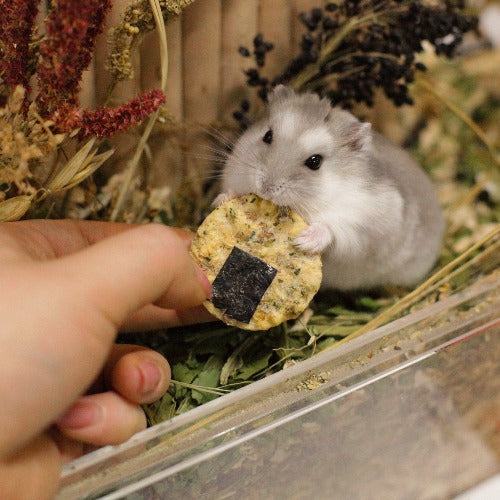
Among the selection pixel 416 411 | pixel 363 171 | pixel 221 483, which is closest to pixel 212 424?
pixel 221 483

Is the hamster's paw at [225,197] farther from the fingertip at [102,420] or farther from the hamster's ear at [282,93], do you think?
the fingertip at [102,420]

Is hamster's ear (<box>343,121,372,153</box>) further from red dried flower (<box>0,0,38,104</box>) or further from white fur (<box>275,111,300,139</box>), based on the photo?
red dried flower (<box>0,0,38,104</box>)

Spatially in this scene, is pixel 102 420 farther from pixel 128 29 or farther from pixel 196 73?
pixel 196 73

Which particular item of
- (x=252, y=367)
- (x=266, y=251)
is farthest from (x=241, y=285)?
(x=252, y=367)

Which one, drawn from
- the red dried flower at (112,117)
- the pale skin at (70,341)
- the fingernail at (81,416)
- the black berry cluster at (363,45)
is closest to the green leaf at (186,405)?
the pale skin at (70,341)

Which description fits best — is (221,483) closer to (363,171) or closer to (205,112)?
(363,171)

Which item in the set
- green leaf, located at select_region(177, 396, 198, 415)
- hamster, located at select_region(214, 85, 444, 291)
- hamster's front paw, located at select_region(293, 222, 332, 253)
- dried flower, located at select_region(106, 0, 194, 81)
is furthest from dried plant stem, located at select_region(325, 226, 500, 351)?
dried flower, located at select_region(106, 0, 194, 81)
